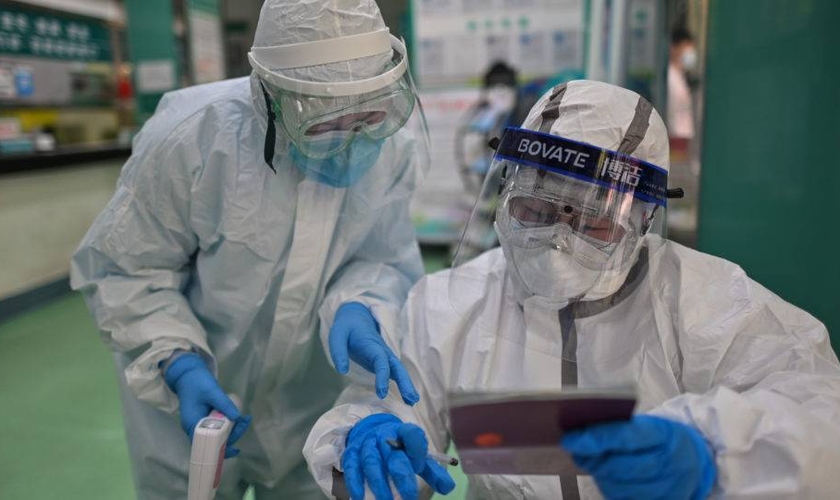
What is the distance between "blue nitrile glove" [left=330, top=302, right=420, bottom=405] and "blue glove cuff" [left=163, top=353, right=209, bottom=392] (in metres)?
0.28

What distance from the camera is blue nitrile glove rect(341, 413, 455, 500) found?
860 mm

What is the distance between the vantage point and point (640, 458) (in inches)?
28.0

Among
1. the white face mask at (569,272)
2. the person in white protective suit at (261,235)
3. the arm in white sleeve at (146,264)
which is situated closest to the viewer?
the white face mask at (569,272)

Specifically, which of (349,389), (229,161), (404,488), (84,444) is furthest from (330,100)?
(84,444)

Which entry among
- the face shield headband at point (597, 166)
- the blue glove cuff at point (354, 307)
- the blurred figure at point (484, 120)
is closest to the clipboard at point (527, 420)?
the face shield headband at point (597, 166)

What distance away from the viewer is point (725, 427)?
2.52ft

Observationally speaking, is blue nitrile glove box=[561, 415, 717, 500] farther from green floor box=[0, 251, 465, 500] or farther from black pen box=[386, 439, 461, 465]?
green floor box=[0, 251, 465, 500]

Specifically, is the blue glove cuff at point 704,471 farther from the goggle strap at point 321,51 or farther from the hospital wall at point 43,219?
the hospital wall at point 43,219

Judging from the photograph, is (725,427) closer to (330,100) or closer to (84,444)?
(330,100)

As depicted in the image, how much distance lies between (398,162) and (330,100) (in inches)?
11.6

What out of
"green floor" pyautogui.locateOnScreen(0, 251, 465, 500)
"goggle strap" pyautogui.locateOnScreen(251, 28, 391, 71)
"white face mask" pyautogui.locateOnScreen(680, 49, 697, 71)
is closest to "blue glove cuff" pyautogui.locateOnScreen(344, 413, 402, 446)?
"goggle strap" pyautogui.locateOnScreen(251, 28, 391, 71)

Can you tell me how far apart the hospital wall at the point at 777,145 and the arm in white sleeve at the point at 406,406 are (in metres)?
0.91

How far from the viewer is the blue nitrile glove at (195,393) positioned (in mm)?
1123

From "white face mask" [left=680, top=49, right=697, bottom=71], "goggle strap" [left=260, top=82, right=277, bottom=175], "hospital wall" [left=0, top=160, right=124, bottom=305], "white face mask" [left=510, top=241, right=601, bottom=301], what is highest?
"white face mask" [left=680, top=49, right=697, bottom=71]
